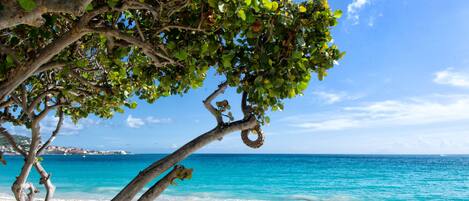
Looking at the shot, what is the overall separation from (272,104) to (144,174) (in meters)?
1.40

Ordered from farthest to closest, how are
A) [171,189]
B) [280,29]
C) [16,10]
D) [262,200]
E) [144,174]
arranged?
[171,189], [262,200], [144,174], [280,29], [16,10]

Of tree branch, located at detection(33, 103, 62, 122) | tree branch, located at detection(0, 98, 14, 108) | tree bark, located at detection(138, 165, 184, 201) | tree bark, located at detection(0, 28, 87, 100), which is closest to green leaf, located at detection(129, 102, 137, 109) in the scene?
tree branch, located at detection(33, 103, 62, 122)

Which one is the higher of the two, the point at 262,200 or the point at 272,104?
the point at 272,104

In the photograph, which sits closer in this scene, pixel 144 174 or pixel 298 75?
pixel 298 75

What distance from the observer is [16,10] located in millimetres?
2732

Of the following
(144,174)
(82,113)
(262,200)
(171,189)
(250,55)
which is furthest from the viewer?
(171,189)

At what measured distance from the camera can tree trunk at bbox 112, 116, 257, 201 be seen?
4.03 metres

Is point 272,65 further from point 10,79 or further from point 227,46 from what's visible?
point 10,79

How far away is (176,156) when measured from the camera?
4.09m

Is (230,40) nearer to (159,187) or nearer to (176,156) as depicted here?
(176,156)

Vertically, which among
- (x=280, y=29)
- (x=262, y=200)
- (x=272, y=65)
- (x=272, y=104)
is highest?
(x=280, y=29)

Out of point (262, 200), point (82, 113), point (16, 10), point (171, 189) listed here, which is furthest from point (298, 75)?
point (171, 189)

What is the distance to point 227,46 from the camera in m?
3.90

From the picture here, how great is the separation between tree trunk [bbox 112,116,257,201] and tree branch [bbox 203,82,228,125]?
0.27ft
